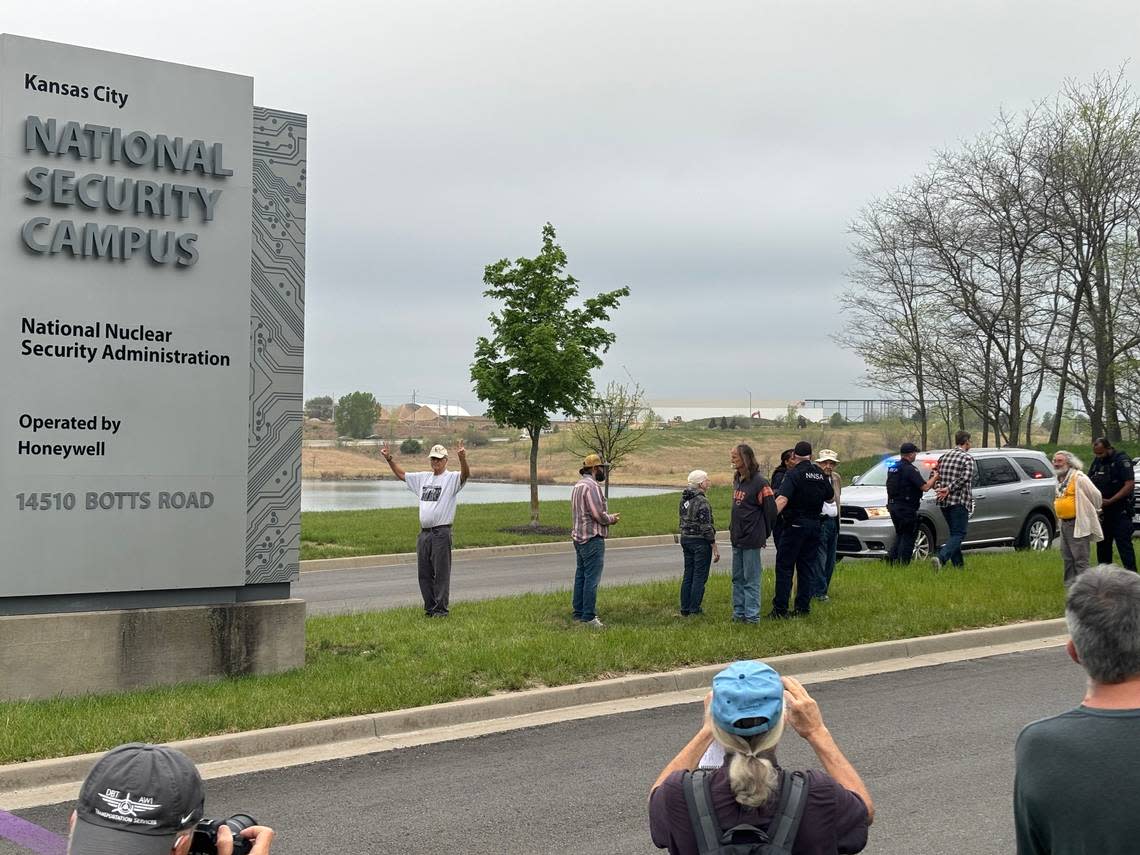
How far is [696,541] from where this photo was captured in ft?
40.9

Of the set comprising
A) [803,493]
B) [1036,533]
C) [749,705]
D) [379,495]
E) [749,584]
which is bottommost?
[379,495]

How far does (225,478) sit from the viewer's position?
33.4ft

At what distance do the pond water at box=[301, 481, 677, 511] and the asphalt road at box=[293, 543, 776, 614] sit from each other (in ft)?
44.2

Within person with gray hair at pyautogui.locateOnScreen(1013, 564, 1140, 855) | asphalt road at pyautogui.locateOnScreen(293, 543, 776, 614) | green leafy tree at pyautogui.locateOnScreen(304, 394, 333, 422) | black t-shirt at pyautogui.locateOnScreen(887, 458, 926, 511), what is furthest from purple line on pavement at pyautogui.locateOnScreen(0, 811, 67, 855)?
green leafy tree at pyautogui.locateOnScreen(304, 394, 333, 422)

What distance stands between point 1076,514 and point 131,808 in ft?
45.0

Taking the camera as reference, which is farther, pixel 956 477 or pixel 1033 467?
pixel 1033 467

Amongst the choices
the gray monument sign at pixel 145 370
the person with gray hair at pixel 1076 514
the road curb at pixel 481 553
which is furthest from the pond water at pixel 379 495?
the gray monument sign at pixel 145 370

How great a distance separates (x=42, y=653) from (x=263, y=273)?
357cm

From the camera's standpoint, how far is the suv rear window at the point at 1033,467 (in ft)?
64.8

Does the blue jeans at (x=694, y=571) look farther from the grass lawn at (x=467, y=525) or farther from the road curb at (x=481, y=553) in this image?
the road curb at (x=481, y=553)

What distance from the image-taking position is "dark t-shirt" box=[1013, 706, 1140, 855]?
267 centimetres

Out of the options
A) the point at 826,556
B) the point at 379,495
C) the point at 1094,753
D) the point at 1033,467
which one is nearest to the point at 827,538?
the point at 826,556

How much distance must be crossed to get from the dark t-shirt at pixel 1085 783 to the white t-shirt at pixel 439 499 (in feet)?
34.3

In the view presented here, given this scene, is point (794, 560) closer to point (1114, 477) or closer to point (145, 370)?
point (1114, 477)
